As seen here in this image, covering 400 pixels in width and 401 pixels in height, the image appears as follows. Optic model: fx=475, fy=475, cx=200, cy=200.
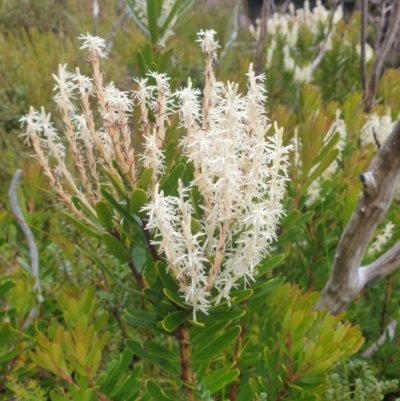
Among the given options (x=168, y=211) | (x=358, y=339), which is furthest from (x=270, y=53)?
(x=168, y=211)

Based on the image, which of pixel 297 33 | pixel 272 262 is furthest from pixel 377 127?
pixel 297 33

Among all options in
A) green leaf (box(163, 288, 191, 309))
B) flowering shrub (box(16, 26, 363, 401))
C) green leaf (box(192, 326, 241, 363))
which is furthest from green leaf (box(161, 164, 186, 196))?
green leaf (box(192, 326, 241, 363))

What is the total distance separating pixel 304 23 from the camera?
325 cm

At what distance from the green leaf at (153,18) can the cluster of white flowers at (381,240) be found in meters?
0.75

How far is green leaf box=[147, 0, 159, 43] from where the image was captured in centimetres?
109

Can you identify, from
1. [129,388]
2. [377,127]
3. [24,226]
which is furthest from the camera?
[377,127]

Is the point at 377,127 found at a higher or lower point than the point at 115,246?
lower

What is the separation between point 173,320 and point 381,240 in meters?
0.77

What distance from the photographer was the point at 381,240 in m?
1.20

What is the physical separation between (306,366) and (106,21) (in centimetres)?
412

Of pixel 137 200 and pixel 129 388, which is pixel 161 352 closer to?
pixel 129 388

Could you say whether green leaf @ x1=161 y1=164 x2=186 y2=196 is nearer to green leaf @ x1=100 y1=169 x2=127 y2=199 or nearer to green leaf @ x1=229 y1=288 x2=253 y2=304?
green leaf @ x1=100 y1=169 x2=127 y2=199

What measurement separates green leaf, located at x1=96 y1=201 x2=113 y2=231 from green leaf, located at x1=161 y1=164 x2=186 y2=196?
0.26 feet

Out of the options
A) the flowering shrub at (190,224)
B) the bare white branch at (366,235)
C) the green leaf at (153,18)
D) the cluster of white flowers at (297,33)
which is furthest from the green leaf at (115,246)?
the cluster of white flowers at (297,33)
